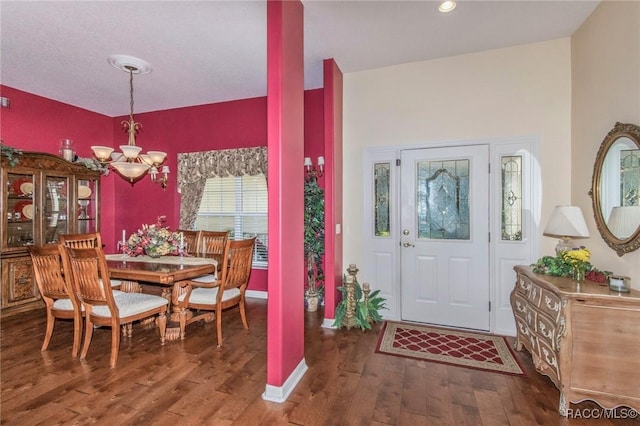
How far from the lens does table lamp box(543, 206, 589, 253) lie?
8.23ft

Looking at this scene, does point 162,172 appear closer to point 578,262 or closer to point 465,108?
point 465,108

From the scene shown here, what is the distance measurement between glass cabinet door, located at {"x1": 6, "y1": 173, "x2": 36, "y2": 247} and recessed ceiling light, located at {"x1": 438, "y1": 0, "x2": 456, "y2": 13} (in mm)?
5437

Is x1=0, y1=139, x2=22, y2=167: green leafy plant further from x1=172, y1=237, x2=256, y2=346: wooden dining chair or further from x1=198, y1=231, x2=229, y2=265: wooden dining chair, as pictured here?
x1=172, y1=237, x2=256, y2=346: wooden dining chair

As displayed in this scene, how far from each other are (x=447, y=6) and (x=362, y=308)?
10.1 ft

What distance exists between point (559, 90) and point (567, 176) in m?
0.91

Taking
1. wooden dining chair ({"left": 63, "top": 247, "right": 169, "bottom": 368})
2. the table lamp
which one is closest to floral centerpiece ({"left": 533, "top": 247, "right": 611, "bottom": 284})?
the table lamp

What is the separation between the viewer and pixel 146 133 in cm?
546

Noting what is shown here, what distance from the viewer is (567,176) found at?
3.24 meters

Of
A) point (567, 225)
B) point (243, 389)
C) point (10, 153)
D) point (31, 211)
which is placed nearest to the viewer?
point (243, 389)

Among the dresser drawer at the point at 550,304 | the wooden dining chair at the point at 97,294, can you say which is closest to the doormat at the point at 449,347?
the dresser drawer at the point at 550,304

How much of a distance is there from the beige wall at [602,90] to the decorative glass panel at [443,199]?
104 cm

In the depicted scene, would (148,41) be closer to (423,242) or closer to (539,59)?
(423,242)

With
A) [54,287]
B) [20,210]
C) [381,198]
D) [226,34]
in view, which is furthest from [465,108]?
[20,210]

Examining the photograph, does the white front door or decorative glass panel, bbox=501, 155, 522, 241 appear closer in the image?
decorative glass panel, bbox=501, 155, 522, 241
